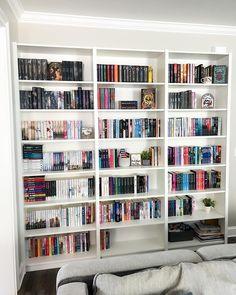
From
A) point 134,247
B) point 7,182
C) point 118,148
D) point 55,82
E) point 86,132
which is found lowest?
point 134,247

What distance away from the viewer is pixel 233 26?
9.60 feet

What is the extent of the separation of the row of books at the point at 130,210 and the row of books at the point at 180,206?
14 cm

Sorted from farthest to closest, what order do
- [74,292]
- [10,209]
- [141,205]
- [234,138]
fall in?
1. [234,138]
2. [141,205]
3. [10,209]
4. [74,292]

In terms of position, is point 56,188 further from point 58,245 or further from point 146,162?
point 146,162

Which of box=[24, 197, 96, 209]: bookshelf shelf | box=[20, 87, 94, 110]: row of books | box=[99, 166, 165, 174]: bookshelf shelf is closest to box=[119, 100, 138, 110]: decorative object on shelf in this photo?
box=[20, 87, 94, 110]: row of books

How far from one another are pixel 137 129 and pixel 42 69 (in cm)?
114

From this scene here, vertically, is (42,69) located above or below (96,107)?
above

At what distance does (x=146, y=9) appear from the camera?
246cm

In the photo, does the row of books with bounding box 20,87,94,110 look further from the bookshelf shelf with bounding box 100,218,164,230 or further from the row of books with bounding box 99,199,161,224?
the bookshelf shelf with bounding box 100,218,164,230

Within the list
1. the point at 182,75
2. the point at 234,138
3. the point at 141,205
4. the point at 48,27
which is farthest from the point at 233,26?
the point at 141,205

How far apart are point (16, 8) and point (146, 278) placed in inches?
98.3

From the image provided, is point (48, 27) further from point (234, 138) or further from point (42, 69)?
point (234, 138)

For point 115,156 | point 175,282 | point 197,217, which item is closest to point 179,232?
point 197,217

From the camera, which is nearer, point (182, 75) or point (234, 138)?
point (182, 75)
